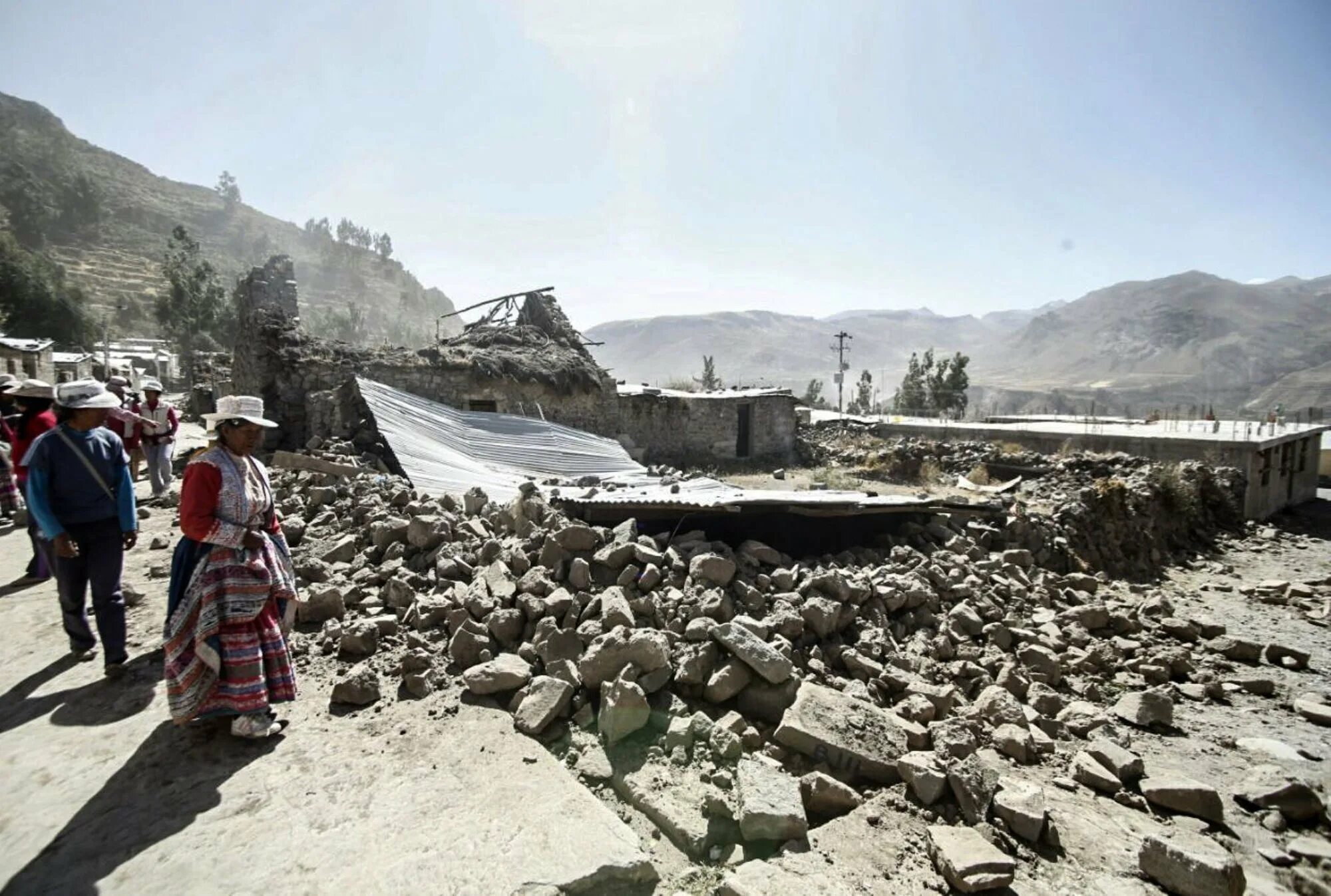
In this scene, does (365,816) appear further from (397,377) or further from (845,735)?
(397,377)

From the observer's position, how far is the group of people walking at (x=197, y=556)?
287 centimetres

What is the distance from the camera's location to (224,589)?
2.90m

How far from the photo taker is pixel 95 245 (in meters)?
56.3

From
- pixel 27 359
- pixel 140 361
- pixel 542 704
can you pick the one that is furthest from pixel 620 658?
pixel 140 361

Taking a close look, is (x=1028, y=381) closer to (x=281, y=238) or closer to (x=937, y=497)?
(x=937, y=497)

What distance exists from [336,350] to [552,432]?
165 inches

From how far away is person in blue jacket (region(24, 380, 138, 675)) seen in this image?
3289 mm

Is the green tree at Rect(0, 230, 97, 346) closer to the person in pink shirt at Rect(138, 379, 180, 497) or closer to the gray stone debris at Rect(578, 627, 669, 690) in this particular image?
the person in pink shirt at Rect(138, 379, 180, 497)

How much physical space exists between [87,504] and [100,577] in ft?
1.45

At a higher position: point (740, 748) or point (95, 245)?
point (95, 245)

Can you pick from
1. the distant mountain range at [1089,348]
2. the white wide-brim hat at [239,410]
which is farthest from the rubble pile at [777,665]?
the distant mountain range at [1089,348]

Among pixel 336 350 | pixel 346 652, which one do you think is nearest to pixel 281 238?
pixel 336 350

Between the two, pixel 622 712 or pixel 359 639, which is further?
pixel 359 639

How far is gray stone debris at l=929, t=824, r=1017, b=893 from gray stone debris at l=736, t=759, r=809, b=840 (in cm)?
57
